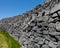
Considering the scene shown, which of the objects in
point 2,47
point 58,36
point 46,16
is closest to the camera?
point 58,36

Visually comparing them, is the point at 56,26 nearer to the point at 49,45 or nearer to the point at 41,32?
the point at 49,45

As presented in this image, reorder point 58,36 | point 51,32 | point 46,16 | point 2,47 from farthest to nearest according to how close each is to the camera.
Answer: point 2,47, point 46,16, point 51,32, point 58,36

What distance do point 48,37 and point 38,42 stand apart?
314 cm

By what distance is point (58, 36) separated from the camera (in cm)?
2333

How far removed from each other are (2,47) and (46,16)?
15124 mm

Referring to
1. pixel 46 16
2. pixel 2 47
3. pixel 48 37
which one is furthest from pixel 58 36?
pixel 2 47

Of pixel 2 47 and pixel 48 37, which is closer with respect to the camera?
pixel 48 37

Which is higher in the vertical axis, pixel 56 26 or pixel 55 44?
pixel 56 26

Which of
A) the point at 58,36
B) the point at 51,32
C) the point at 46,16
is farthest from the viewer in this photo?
the point at 46,16

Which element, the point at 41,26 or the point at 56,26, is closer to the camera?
the point at 56,26

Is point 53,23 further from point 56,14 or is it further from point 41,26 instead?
point 41,26

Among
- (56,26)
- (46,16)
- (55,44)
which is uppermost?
(46,16)

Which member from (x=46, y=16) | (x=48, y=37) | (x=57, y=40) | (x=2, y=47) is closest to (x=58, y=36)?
(x=57, y=40)

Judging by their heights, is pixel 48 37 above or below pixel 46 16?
A: below
